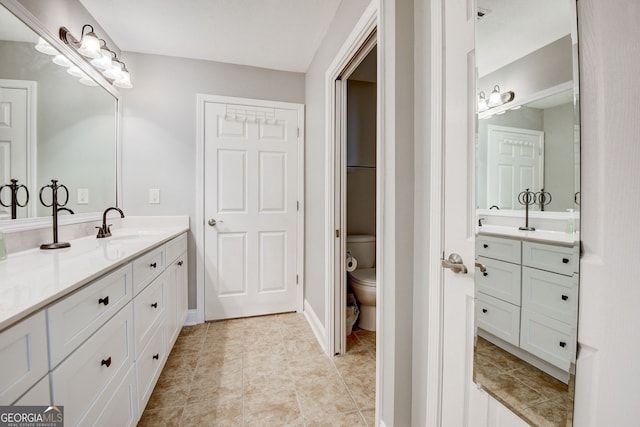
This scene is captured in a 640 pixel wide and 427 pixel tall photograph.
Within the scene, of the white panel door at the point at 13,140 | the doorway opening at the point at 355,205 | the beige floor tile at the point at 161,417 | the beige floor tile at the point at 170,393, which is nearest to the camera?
the white panel door at the point at 13,140

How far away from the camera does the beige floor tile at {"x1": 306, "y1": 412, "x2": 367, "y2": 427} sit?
130cm

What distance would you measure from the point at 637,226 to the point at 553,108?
1.02ft

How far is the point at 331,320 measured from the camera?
1866 millimetres

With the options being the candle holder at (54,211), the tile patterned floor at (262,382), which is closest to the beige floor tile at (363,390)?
the tile patterned floor at (262,382)

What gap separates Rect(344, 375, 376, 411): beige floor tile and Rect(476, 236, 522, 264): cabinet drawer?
1.15 meters

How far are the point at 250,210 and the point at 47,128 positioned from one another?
4.69ft

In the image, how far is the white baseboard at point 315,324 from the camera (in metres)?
1.98

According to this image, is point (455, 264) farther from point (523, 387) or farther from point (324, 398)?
point (324, 398)

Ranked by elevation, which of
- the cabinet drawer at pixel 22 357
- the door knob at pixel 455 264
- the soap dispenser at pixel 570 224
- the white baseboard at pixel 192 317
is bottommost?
the white baseboard at pixel 192 317

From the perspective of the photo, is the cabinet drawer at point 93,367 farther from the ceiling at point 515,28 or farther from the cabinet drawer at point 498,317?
the ceiling at point 515,28

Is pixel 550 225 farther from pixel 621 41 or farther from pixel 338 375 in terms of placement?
pixel 338 375

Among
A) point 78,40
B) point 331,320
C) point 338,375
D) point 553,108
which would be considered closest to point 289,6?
point 78,40

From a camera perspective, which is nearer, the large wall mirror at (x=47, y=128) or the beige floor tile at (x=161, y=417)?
the large wall mirror at (x=47, y=128)

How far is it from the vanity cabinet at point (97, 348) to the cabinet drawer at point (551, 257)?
124cm
